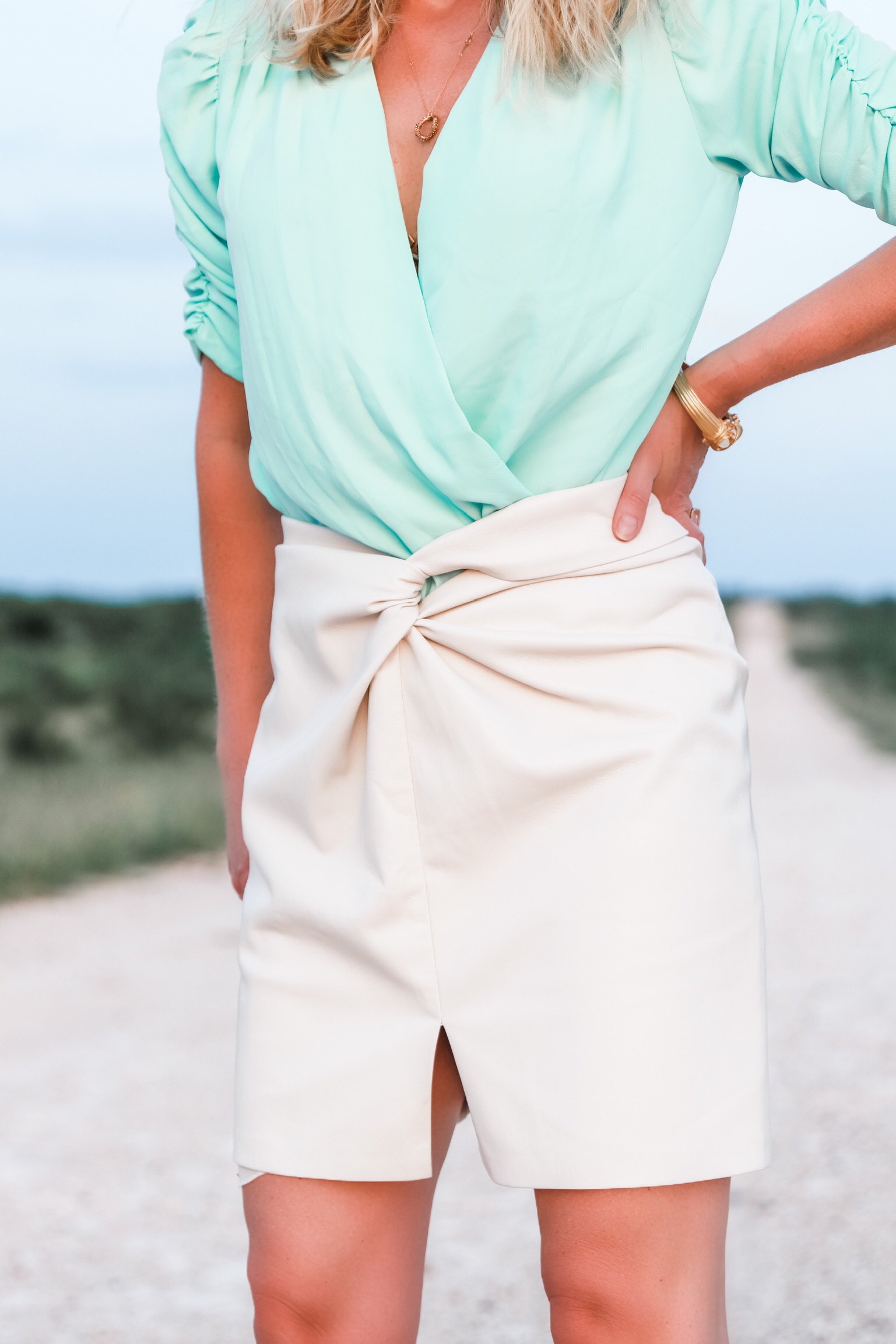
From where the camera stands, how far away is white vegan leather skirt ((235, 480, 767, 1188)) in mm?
1320

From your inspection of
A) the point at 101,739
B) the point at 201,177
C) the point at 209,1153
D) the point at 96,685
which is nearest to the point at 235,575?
the point at 201,177

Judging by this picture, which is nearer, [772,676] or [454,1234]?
[454,1234]

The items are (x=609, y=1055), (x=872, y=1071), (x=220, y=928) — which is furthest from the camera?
(x=220, y=928)

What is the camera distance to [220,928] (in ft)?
23.3

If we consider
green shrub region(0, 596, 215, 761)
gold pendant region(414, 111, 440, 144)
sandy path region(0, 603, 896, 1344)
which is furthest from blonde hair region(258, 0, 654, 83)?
green shrub region(0, 596, 215, 761)

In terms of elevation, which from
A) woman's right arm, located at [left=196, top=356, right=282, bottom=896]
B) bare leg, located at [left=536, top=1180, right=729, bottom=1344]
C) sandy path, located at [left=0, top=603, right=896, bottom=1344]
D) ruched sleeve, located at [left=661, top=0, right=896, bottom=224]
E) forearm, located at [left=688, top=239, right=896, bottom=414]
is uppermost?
ruched sleeve, located at [left=661, top=0, right=896, bottom=224]

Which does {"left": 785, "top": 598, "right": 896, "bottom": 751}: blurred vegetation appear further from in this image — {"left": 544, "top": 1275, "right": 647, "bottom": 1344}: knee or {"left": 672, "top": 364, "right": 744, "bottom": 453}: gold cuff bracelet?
{"left": 544, "top": 1275, "right": 647, "bottom": 1344}: knee

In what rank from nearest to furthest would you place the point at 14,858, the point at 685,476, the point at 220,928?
the point at 685,476
the point at 220,928
the point at 14,858

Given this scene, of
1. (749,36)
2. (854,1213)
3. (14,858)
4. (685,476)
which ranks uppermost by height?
(749,36)

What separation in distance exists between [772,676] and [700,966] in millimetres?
20884

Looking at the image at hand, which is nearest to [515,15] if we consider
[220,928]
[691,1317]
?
[691,1317]

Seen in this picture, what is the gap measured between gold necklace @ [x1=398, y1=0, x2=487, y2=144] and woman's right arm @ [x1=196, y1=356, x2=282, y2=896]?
43 cm

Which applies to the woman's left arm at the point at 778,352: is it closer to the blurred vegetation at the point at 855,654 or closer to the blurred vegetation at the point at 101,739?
the blurred vegetation at the point at 101,739

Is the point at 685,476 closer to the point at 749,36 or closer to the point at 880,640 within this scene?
the point at 749,36
